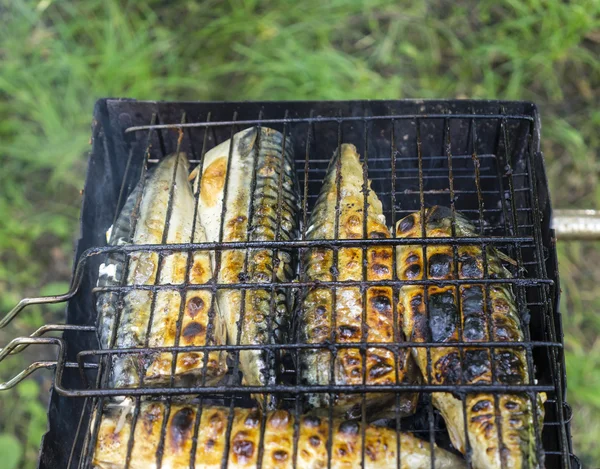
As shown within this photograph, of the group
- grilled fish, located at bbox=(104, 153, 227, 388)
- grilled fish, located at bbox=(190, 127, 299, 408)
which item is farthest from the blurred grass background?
grilled fish, located at bbox=(104, 153, 227, 388)

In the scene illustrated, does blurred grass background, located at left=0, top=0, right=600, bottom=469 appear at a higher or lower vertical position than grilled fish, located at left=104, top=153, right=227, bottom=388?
higher

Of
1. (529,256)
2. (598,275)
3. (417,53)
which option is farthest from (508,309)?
(417,53)

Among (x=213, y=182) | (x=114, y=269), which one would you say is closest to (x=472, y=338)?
(x=213, y=182)

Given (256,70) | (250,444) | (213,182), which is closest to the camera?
(250,444)

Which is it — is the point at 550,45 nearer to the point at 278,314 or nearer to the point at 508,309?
the point at 508,309

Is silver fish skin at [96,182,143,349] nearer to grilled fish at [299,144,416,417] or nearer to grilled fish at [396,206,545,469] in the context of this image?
grilled fish at [299,144,416,417]

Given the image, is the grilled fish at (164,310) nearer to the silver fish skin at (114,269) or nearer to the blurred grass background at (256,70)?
the silver fish skin at (114,269)

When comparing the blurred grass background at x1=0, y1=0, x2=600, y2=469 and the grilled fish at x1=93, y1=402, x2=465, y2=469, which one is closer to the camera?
the grilled fish at x1=93, y1=402, x2=465, y2=469

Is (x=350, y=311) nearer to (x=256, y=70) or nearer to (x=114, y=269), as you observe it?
(x=114, y=269)
